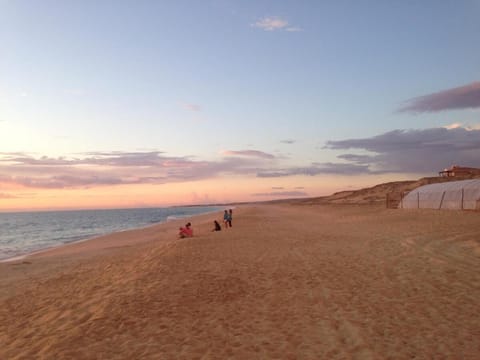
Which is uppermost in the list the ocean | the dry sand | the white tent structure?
the white tent structure

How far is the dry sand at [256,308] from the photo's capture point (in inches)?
277

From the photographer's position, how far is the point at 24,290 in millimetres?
14086

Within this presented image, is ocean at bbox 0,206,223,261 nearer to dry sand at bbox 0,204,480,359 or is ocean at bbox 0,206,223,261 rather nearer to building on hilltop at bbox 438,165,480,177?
dry sand at bbox 0,204,480,359

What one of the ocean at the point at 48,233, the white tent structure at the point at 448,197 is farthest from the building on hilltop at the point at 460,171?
the ocean at the point at 48,233

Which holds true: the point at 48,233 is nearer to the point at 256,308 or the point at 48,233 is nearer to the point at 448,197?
the point at 448,197

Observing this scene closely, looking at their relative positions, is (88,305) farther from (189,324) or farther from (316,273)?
(316,273)

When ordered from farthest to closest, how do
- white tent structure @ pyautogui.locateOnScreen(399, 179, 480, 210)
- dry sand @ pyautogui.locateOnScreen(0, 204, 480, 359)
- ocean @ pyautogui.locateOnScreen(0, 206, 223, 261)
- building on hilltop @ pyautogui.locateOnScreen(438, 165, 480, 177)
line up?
building on hilltop @ pyautogui.locateOnScreen(438, 165, 480, 177) < ocean @ pyautogui.locateOnScreen(0, 206, 223, 261) < white tent structure @ pyautogui.locateOnScreen(399, 179, 480, 210) < dry sand @ pyautogui.locateOnScreen(0, 204, 480, 359)

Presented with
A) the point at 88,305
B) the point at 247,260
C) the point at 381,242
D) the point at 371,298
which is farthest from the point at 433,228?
the point at 88,305

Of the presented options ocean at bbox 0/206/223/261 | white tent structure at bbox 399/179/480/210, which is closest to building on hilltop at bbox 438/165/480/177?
white tent structure at bbox 399/179/480/210

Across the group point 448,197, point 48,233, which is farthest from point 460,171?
point 48,233

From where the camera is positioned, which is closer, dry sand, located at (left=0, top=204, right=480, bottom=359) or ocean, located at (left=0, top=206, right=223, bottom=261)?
dry sand, located at (left=0, top=204, right=480, bottom=359)

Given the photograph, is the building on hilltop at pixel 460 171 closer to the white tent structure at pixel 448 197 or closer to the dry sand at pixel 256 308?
the white tent structure at pixel 448 197

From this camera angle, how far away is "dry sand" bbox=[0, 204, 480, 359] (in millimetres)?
7027

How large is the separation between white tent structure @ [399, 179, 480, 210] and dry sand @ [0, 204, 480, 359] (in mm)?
22391
